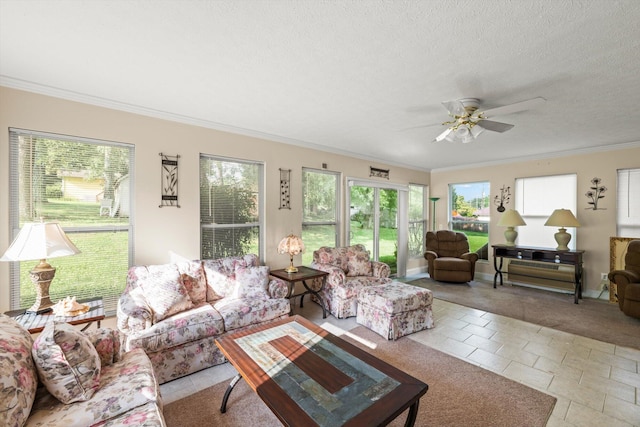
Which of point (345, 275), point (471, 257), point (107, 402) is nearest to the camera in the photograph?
point (107, 402)

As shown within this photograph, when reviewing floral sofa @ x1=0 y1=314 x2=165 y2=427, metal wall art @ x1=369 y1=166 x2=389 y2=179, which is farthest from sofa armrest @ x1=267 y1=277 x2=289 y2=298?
metal wall art @ x1=369 y1=166 x2=389 y2=179

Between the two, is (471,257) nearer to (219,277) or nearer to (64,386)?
(219,277)

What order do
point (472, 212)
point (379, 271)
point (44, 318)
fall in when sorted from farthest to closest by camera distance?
point (472, 212) → point (379, 271) → point (44, 318)

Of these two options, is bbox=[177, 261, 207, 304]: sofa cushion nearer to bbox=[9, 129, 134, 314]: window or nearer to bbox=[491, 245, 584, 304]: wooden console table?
bbox=[9, 129, 134, 314]: window

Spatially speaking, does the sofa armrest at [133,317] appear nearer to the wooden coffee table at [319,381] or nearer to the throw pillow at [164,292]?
the throw pillow at [164,292]

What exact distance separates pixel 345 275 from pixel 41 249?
3.22m

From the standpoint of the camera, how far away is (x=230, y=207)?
3711 mm

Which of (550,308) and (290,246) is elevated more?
(290,246)

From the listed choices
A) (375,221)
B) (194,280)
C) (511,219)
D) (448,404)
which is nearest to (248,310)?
(194,280)

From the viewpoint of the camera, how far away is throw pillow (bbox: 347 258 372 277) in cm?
420

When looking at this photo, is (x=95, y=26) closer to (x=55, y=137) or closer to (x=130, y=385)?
(x=55, y=137)

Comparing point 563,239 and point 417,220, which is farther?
point 417,220

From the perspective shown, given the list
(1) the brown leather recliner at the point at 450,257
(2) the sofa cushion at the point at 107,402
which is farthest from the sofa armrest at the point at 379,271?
(2) the sofa cushion at the point at 107,402

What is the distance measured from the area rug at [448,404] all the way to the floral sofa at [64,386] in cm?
59
